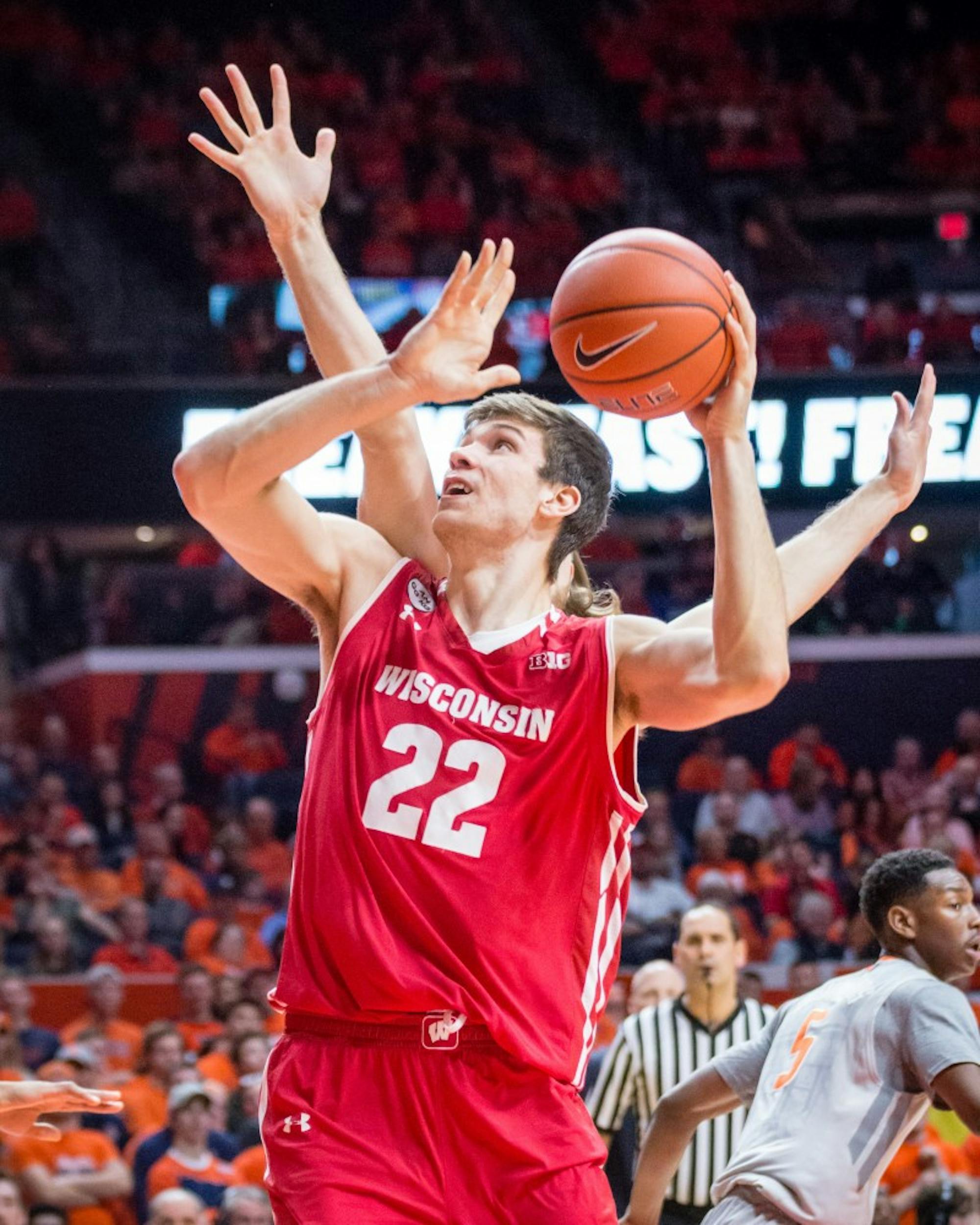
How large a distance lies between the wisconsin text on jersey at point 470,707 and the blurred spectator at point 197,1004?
646 centimetres

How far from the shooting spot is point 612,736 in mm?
3246

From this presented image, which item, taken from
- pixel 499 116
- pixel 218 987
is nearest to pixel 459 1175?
pixel 218 987

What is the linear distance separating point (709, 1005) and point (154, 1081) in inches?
129

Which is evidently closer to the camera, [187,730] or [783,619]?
[783,619]

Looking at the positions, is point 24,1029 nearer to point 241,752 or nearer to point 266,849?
point 266,849

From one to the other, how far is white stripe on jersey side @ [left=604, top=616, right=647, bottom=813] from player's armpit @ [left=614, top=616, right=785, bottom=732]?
14mm

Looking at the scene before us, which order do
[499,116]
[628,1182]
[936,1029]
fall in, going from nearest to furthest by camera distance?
[936,1029] → [628,1182] → [499,116]

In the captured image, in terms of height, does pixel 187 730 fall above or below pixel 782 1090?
above

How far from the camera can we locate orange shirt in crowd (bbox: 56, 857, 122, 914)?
11328 mm

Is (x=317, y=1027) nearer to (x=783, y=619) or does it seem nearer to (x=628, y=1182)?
(x=783, y=619)

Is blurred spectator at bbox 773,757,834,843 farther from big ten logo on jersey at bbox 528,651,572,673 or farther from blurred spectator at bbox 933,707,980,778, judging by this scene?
→ big ten logo on jersey at bbox 528,651,572,673

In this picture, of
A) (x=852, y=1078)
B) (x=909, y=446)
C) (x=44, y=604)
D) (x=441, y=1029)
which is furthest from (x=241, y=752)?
(x=441, y=1029)

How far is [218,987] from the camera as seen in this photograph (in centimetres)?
938

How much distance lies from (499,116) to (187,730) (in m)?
7.16
